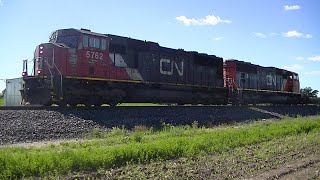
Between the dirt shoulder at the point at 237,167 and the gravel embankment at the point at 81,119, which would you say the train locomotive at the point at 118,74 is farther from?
the dirt shoulder at the point at 237,167

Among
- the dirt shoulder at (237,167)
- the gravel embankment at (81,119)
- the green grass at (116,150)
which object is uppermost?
the gravel embankment at (81,119)

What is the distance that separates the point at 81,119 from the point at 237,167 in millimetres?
6883

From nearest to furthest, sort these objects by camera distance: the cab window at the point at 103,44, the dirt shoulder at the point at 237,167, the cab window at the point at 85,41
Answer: the dirt shoulder at the point at 237,167, the cab window at the point at 85,41, the cab window at the point at 103,44

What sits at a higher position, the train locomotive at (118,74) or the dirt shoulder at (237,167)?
the train locomotive at (118,74)

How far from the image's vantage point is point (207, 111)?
19734 mm

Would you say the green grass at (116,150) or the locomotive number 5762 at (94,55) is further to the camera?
the locomotive number 5762 at (94,55)

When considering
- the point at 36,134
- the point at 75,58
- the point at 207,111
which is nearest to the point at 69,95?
the point at 75,58

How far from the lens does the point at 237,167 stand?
805 centimetres

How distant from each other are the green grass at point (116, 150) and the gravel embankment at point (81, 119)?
978 mm

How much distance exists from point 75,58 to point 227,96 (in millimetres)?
13139

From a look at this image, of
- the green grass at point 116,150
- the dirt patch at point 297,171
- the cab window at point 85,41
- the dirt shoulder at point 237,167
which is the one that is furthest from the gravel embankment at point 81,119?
the dirt patch at point 297,171

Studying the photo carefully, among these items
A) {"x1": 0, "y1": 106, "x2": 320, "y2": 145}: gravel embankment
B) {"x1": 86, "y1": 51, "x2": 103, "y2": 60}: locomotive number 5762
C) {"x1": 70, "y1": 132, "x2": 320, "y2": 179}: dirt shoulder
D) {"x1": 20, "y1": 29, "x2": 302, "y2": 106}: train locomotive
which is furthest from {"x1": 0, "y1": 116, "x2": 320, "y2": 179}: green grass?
{"x1": 86, "y1": 51, "x2": 103, "y2": 60}: locomotive number 5762

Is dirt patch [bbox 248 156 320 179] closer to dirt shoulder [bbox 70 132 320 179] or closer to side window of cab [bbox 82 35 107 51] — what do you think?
dirt shoulder [bbox 70 132 320 179]

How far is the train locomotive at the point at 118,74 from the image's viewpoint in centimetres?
1504
